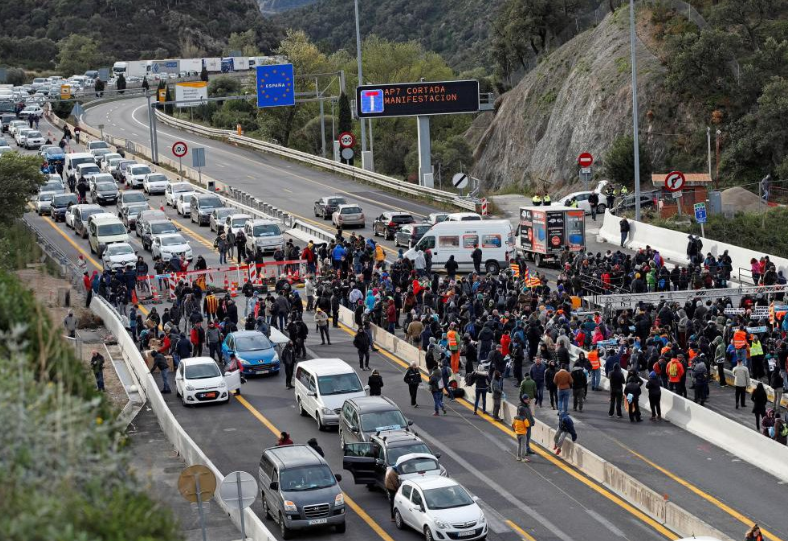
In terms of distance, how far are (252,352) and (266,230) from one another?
51.0 ft

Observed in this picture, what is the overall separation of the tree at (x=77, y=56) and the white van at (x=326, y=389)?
14531cm

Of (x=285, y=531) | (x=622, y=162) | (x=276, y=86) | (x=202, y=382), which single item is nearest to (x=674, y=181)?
(x=622, y=162)

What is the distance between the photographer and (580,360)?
28984 mm

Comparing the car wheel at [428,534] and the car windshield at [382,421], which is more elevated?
the car windshield at [382,421]

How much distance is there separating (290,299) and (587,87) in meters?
41.3

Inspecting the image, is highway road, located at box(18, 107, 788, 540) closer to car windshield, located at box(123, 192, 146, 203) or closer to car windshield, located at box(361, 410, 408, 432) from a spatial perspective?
car windshield, located at box(361, 410, 408, 432)

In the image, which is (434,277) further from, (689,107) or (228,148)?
(228,148)

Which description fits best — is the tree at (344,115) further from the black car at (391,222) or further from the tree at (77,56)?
the tree at (77,56)

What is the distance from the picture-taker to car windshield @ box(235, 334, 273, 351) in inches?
1253

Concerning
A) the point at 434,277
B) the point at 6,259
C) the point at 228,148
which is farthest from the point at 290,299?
the point at 228,148

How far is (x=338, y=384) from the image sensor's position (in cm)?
2775

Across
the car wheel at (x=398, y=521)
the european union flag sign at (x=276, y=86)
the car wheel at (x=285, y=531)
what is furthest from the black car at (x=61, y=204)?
the car wheel at (x=398, y=521)

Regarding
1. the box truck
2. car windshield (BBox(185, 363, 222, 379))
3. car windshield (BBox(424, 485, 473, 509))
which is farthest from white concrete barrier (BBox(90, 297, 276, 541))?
the box truck

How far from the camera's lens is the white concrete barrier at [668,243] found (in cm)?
4172
